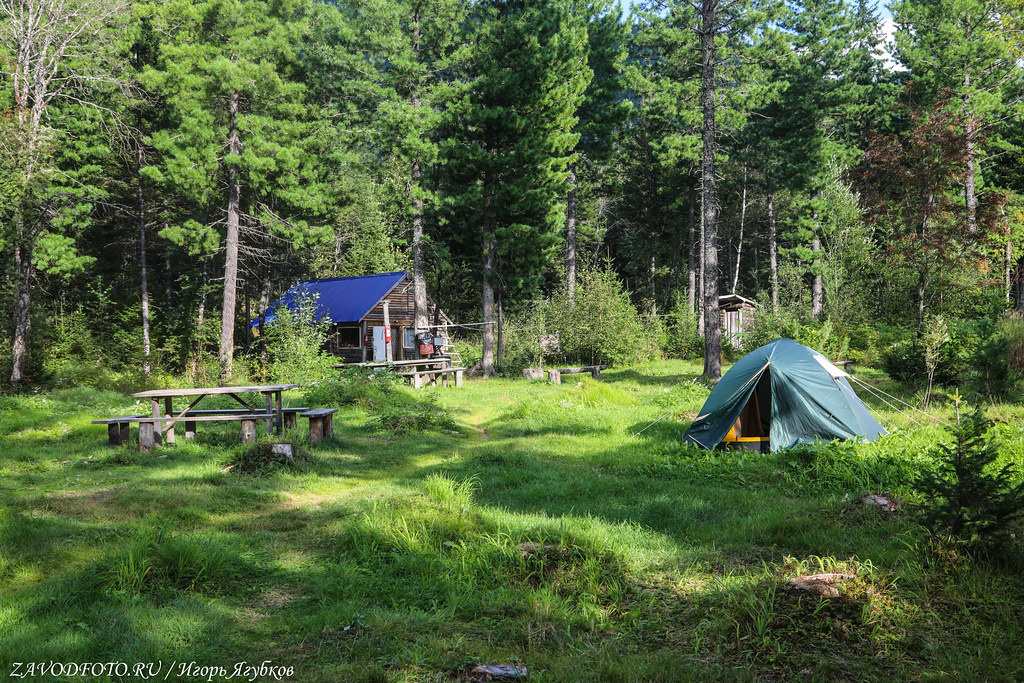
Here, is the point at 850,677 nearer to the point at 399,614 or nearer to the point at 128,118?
the point at 399,614

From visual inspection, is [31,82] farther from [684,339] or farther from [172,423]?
[684,339]

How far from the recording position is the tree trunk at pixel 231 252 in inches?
789

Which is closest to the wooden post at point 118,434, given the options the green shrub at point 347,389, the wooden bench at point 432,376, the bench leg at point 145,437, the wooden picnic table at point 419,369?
the bench leg at point 145,437

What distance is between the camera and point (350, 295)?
2889 cm

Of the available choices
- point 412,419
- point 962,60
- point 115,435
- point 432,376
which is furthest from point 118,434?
point 962,60

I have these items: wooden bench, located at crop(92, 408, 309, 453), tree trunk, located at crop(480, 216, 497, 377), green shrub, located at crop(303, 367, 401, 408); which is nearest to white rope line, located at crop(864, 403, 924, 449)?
wooden bench, located at crop(92, 408, 309, 453)

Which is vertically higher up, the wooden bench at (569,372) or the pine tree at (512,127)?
the pine tree at (512,127)

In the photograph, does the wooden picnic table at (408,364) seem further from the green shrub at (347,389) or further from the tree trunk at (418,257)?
the green shrub at (347,389)

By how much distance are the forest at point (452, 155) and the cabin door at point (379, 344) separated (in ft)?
14.1

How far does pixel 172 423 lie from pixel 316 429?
2.13 metres

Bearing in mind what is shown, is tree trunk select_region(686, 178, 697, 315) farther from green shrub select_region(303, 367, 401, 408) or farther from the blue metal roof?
green shrub select_region(303, 367, 401, 408)

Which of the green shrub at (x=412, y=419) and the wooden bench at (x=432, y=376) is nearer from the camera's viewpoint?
the green shrub at (x=412, y=419)

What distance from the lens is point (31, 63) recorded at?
15570 millimetres

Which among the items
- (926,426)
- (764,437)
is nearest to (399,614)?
(764,437)
